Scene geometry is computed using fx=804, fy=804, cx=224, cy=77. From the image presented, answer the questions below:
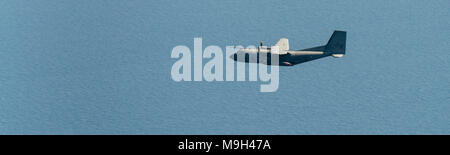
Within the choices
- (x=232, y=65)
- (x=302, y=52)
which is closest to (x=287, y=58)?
(x=302, y=52)

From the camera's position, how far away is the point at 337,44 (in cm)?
10350

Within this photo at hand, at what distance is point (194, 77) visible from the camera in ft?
365

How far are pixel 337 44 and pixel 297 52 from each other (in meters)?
5.33

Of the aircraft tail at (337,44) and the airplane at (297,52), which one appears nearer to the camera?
the aircraft tail at (337,44)

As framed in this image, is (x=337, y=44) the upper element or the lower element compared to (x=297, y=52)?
upper

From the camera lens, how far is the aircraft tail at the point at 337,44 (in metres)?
103

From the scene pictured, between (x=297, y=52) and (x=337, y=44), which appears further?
(x=297, y=52)

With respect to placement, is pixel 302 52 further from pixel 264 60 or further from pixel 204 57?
pixel 204 57

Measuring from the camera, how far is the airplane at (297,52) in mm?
103438

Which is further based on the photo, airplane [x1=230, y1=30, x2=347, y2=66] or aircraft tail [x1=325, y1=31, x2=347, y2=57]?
airplane [x1=230, y1=30, x2=347, y2=66]

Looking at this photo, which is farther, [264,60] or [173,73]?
[173,73]

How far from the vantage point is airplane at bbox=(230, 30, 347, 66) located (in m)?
103

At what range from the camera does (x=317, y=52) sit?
104375 mm

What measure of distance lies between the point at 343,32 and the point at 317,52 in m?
4.28
